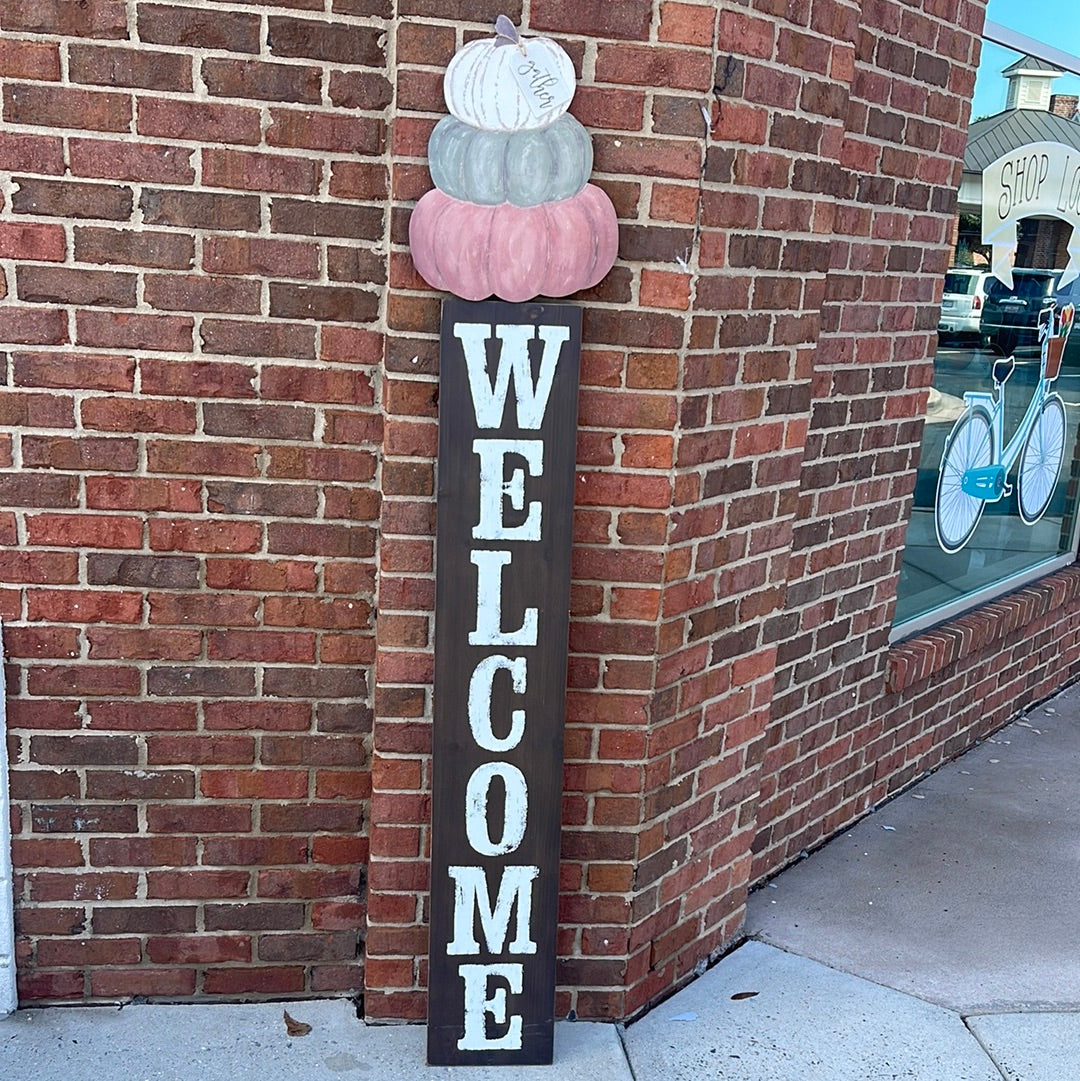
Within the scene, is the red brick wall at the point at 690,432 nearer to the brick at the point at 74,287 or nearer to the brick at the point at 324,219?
the brick at the point at 324,219

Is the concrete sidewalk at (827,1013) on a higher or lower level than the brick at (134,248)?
lower

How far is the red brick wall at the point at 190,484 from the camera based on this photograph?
8.10ft

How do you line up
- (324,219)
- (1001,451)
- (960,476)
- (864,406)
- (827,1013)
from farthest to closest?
(1001,451), (960,476), (864,406), (827,1013), (324,219)

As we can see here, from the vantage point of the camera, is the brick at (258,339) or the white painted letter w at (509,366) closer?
the white painted letter w at (509,366)

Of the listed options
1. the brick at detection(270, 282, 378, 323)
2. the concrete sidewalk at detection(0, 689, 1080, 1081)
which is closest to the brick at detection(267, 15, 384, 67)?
the brick at detection(270, 282, 378, 323)

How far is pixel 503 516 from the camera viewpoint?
2537 millimetres

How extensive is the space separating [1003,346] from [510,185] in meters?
2.91

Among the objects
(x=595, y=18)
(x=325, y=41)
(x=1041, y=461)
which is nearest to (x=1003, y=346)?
(x=1041, y=461)

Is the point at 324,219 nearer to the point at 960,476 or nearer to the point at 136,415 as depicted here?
the point at 136,415

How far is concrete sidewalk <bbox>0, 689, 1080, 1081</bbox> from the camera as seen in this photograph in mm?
2758

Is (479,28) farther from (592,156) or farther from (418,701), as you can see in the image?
(418,701)

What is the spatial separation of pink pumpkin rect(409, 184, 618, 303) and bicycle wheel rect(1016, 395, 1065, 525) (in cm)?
327

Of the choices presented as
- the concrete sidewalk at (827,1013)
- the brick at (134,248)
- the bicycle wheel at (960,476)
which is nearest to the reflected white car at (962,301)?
the bicycle wheel at (960,476)

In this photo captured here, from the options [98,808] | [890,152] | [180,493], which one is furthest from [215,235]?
[890,152]
